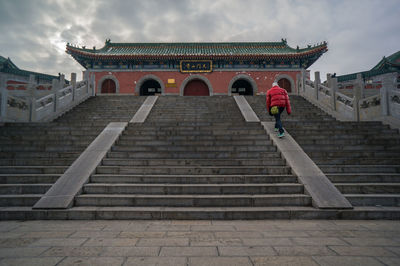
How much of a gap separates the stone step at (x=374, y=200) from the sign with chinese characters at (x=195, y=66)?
1688 cm

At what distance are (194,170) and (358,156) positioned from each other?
4157 millimetres

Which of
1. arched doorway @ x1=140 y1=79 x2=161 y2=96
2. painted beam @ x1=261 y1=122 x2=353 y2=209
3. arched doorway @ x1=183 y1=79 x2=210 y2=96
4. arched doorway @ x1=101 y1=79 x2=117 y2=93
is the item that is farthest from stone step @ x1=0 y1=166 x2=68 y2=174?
arched doorway @ x1=140 y1=79 x2=161 y2=96

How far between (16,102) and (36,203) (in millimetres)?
6128

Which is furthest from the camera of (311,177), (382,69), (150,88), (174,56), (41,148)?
(150,88)

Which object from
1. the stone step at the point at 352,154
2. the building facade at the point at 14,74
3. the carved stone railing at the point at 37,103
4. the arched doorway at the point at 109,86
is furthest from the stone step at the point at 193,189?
the building facade at the point at 14,74

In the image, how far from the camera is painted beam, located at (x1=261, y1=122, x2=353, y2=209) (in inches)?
147

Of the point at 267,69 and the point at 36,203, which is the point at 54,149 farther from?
the point at 267,69

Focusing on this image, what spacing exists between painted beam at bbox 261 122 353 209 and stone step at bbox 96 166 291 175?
0.33 m

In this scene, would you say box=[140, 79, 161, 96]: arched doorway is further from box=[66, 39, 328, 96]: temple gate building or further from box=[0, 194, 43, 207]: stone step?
box=[0, 194, 43, 207]: stone step

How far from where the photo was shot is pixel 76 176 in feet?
14.3

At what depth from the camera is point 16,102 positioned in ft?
25.7

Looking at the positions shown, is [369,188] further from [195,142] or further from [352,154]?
[195,142]

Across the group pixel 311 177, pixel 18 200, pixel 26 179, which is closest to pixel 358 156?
pixel 311 177

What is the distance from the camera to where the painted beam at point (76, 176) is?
3.71 metres
